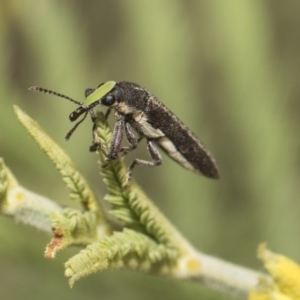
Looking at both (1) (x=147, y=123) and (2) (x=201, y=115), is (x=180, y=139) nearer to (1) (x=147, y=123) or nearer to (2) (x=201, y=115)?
(1) (x=147, y=123)

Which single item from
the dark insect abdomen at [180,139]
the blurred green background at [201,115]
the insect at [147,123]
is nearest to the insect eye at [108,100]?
the insect at [147,123]

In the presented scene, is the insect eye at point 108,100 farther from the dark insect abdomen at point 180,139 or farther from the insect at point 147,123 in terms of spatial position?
the dark insect abdomen at point 180,139

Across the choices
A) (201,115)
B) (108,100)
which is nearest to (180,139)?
(108,100)

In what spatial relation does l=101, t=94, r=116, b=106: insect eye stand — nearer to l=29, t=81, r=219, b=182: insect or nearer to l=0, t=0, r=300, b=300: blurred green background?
l=29, t=81, r=219, b=182: insect

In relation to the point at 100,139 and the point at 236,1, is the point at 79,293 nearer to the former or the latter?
the point at 100,139

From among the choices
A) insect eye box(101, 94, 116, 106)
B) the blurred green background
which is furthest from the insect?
the blurred green background

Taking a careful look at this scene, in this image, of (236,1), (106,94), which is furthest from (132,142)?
(236,1)
